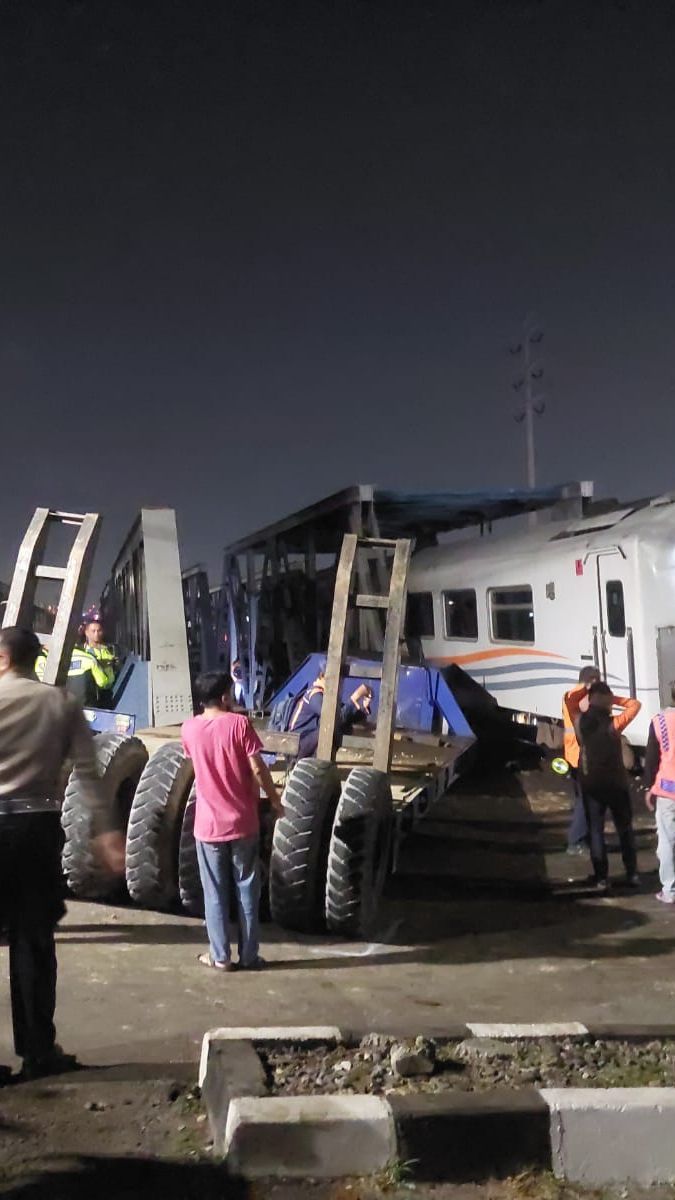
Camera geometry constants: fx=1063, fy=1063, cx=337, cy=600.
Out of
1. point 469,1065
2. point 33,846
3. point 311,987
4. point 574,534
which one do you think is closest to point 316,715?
point 311,987

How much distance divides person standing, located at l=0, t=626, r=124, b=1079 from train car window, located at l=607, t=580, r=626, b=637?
28.0 feet

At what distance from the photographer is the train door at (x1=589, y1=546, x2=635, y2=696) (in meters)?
11.5

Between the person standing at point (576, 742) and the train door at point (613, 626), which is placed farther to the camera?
the train door at point (613, 626)

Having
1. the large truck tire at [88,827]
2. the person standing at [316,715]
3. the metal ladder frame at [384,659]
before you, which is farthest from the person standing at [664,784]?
the large truck tire at [88,827]

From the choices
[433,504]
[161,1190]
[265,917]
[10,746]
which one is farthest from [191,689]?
[433,504]

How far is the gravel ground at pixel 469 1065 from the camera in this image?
3781 millimetres

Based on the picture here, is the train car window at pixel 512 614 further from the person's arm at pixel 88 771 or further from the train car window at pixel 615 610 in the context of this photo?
the person's arm at pixel 88 771

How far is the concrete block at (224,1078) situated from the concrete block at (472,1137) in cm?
53

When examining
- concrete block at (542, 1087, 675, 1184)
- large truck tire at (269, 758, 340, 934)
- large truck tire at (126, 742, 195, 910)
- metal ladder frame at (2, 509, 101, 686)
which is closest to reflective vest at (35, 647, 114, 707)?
metal ladder frame at (2, 509, 101, 686)

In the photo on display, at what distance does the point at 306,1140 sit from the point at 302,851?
119 inches

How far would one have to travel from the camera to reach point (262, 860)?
22.7ft

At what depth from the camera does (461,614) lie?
1636 centimetres

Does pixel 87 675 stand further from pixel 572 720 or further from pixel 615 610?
pixel 615 610

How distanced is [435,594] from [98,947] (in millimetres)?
11590
